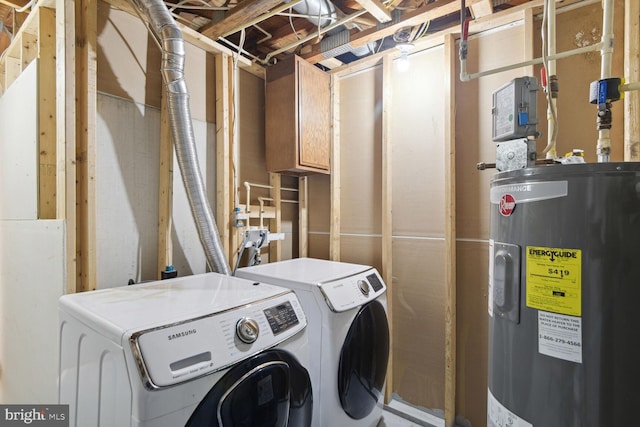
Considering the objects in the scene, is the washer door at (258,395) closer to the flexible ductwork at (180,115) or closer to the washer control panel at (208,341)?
the washer control panel at (208,341)

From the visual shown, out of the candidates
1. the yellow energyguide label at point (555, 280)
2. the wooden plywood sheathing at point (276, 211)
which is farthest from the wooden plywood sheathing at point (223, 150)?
the yellow energyguide label at point (555, 280)

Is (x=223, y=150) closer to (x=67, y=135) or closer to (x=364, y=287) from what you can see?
(x=67, y=135)

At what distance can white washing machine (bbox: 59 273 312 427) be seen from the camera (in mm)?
854

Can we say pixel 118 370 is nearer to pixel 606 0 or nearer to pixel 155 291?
pixel 155 291

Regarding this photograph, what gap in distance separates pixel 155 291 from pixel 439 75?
2.08m

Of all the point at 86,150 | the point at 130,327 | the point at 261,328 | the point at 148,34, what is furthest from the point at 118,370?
the point at 148,34

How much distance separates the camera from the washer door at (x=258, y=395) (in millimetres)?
933

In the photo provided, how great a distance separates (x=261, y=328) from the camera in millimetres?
1108

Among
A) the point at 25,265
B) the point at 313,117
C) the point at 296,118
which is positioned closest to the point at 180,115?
the point at 296,118

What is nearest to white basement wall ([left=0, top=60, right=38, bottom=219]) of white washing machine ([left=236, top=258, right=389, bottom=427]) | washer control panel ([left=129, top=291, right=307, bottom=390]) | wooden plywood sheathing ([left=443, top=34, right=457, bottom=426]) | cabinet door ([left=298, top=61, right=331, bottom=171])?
white washing machine ([left=236, top=258, right=389, bottom=427])

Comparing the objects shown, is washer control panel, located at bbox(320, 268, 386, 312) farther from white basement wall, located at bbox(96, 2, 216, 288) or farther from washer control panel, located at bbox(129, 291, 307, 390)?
white basement wall, located at bbox(96, 2, 216, 288)

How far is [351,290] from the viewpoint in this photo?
5.40 feet

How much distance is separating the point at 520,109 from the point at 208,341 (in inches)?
51.1

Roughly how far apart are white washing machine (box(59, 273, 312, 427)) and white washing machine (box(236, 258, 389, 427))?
9.1 inches
